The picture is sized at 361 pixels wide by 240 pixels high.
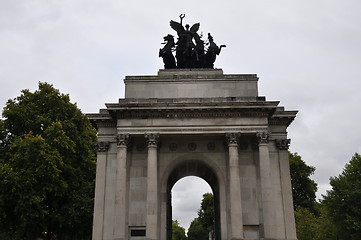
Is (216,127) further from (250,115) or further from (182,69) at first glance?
(182,69)

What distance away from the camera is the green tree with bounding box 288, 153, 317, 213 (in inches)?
2382

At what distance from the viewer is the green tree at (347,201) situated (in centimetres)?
3322

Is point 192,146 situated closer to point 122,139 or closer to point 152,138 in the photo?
point 152,138

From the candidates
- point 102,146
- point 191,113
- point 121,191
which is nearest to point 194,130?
point 191,113

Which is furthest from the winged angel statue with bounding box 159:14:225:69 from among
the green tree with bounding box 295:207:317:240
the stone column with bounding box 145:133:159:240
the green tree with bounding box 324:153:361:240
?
the green tree with bounding box 295:207:317:240

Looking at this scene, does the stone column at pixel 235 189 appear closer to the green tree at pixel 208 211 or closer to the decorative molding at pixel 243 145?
the decorative molding at pixel 243 145

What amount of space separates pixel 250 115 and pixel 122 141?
9438mm

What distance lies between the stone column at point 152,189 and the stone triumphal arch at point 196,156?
0.22ft

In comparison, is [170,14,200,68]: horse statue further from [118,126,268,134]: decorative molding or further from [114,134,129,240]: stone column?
[114,134,129,240]: stone column

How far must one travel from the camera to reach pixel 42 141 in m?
28.9

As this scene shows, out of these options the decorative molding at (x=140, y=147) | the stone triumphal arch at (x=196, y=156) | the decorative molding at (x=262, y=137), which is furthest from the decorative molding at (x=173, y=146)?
the decorative molding at (x=262, y=137)

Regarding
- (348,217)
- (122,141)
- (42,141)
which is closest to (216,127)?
(122,141)

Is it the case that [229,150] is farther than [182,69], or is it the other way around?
[182,69]

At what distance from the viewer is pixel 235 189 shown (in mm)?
26281
